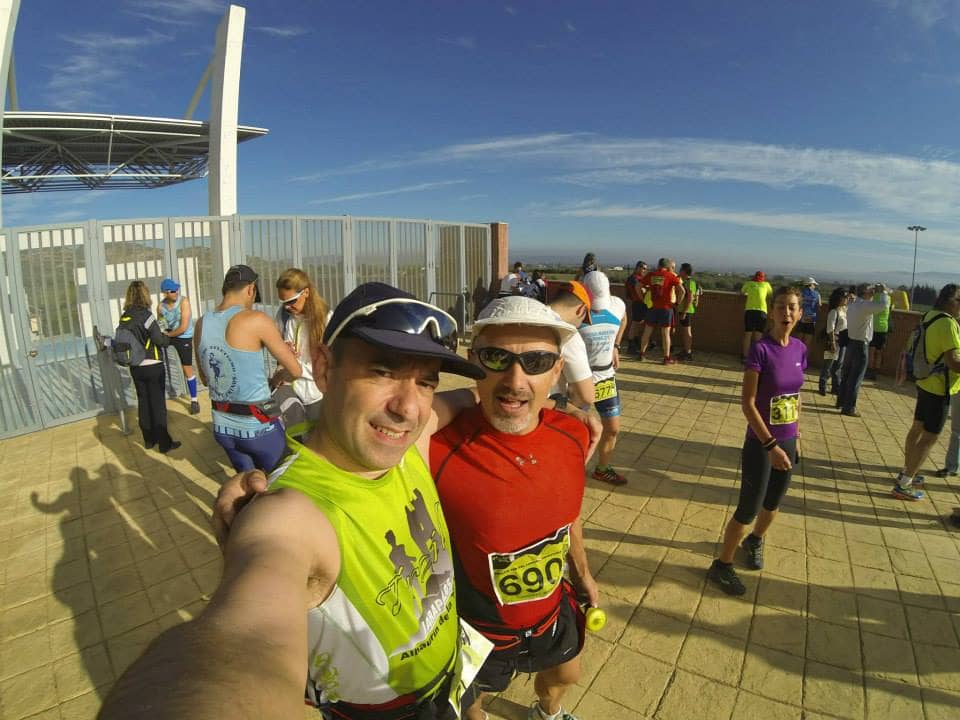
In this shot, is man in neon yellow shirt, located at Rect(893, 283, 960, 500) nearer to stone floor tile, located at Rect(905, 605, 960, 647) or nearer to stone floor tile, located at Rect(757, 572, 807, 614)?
stone floor tile, located at Rect(905, 605, 960, 647)

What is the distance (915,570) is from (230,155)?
2101 cm

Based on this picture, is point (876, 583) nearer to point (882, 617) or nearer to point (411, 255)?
→ point (882, 617)

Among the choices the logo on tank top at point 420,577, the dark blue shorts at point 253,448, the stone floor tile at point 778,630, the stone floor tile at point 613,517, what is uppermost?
the logo on tank top at point 420,577

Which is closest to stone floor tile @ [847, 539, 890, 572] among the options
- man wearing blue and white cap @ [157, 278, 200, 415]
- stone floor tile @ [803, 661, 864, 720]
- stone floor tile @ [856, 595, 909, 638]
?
stone floor tile @ [856, 595, 909, 638]

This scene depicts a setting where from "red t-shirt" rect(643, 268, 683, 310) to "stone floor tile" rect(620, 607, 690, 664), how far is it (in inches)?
293

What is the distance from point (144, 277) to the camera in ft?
22.8

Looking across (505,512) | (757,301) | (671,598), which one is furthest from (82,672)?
(757,301)

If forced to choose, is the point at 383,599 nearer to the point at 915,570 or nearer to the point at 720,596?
the point at 720,596

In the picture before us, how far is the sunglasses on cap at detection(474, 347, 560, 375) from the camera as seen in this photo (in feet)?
5.53

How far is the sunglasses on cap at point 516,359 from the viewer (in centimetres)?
169

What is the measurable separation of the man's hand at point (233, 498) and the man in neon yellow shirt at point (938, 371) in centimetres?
542

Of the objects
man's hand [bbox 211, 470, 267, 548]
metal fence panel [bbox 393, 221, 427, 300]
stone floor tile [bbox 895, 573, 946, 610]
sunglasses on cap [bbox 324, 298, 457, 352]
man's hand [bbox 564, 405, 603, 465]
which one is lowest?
stone floor tile [bbox 895, 573, 946, 610]

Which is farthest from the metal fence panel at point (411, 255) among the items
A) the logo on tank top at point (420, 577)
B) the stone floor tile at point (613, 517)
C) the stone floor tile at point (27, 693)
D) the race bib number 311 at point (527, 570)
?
the logo on tank top at point (420, 577)

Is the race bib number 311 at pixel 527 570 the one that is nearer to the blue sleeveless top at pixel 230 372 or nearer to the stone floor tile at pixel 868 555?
the blue sleeveless top at pixel 230 372
